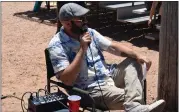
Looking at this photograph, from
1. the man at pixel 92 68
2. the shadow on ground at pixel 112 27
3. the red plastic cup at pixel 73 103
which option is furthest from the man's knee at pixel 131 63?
the shadow on ground at pixel 112 27

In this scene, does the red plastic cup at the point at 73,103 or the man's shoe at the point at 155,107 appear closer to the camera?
the red plastic cup at the point at 73,103

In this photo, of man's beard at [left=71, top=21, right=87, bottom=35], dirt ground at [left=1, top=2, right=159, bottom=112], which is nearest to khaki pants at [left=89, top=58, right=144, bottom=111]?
man's beard at [left=71, top=21, right=87, bottom=35]

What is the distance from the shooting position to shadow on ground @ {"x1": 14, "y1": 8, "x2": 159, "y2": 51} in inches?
306

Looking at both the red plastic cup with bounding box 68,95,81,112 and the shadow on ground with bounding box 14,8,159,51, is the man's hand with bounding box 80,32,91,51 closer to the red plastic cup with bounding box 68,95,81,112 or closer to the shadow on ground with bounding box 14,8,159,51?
the red plastic cup with bounding box 68,95,81,112

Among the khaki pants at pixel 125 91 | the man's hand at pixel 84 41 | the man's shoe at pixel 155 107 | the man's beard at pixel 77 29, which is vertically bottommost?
the man's shoe at pixel 155 107

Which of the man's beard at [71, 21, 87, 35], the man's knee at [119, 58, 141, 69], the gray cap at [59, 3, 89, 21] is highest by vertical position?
the gray cap at [59, 3, 89, 21]

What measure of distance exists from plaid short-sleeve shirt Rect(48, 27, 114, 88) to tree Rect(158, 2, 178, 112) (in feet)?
2.27

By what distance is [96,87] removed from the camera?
354 cm

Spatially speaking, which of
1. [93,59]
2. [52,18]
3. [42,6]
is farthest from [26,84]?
[42,6]

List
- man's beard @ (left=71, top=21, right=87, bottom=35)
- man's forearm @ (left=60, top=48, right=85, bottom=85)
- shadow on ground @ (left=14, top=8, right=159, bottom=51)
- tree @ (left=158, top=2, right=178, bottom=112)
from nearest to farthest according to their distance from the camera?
man's forearm @ (left=60, top=48, right=85, bottom=85) < man's beard @ (left=71, top=21, right=87, bottom=35) < tree @ (left=158, top=2, right=178, bottom=112) < shadow on ground @ (left=14, top=8, right=159, bottom=51)

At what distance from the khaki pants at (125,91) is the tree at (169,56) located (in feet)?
1.66

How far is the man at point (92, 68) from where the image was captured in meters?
3.33

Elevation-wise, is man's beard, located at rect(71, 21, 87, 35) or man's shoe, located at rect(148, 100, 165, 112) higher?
man's beard, located at rect(71, 21, 87, 35)

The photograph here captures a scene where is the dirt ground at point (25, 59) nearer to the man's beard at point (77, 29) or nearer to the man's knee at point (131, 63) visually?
the man's knee at point (131, 63)
